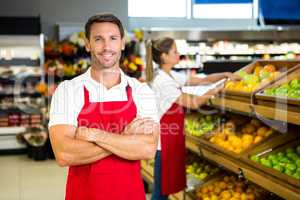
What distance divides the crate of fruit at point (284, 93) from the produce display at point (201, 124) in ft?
4.09

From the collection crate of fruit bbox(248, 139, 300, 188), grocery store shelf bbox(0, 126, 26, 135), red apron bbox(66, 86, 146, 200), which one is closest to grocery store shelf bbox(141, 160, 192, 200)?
crate of fruit bbox(248, 139, 300, 188)

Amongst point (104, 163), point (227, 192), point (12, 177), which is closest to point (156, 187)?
point (227, 192)

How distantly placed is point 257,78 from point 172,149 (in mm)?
1069

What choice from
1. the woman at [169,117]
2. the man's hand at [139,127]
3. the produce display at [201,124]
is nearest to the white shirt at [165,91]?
the woman at [169,117]

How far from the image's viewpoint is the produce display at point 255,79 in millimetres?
3756

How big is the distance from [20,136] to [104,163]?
7.00 meters

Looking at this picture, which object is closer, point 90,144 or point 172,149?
point 90,144

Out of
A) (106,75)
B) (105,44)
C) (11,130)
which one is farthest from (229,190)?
(11,130)

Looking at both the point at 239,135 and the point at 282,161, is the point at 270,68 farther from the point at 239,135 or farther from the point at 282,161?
the point at 282,161

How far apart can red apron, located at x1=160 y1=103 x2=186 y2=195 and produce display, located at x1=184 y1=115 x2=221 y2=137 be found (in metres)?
0.30

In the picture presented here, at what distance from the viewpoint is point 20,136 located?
8.92m

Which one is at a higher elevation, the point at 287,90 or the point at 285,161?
the point at 287,90

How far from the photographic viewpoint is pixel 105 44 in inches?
89.1

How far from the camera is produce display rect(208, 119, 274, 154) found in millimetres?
3775
